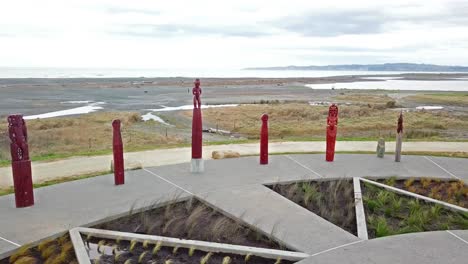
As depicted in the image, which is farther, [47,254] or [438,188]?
[438,188]

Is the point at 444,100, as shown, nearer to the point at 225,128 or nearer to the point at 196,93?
the point at 225,128

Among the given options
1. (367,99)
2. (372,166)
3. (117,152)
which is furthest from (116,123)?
(367,99)

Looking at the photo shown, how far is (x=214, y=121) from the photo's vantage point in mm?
28094

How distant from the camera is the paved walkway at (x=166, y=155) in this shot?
8727 millimetres

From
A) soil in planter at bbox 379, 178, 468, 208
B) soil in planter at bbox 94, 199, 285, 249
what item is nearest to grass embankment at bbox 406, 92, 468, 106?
soil in planter at bbox 379, 178, 468, 208

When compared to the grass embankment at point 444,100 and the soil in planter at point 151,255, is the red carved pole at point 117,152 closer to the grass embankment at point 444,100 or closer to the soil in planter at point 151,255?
the soil in planter at point 151,255

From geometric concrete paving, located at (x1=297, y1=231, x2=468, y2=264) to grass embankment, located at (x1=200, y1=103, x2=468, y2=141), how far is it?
40.7 feet

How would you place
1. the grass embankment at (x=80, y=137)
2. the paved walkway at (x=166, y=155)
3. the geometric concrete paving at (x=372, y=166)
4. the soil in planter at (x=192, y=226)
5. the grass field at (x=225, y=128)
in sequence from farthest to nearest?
the grass field at (x=225, y=128) → the grass embankment at (x=80, y=137) → the paved walkway at (x=166, y=155) → the geometric concrete paving at (x=372, y=166) → the soil in planter at (x=192, y=226)

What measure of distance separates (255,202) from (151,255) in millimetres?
2050

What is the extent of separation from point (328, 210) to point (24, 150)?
14.1 ft

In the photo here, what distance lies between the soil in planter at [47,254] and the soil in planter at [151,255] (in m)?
0.22

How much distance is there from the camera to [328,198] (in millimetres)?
6508

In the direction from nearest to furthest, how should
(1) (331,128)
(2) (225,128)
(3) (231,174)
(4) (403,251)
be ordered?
(4) (403,251), (3) (231,174), (1) (331,128), (2) (225,128)

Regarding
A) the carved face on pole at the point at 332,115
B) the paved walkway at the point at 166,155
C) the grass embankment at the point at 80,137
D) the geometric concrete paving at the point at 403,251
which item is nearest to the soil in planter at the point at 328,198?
the geometric concrete paving at the point at 403,251
